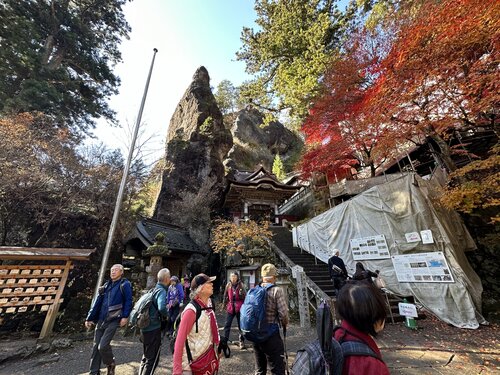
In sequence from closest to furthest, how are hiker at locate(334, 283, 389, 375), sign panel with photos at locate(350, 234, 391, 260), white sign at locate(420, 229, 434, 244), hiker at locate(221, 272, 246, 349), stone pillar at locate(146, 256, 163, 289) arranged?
hiker at locate(334, 283, 389, 375) < hiker at locate(221, 272, 246, 349) < white sign at locate(420, 229, 434, 244) < sign panel with photos at locate(350, 234, 391, 260) < stone pillar at locate(146, 256, 163, 289)

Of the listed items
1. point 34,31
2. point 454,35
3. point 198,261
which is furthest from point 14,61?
point 454,35

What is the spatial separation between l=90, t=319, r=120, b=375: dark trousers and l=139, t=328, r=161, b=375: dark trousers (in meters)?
0.66

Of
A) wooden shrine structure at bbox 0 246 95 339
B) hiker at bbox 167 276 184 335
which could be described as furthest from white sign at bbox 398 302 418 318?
wooden shrine structure at bbox 0 246 95 339

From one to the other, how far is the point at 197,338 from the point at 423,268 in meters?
7.58

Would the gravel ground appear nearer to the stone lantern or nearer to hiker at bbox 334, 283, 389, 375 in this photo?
the stone lantern

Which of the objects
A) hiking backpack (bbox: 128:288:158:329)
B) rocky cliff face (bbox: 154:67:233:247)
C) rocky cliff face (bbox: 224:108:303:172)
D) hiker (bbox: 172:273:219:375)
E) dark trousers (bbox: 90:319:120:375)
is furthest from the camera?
rocky cliff face (bbox: 224:108:303:172)

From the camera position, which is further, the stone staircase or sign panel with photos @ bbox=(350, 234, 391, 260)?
sign panel with photos @ bbox=(350, 234, 391, 260)

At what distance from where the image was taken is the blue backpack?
9.05ft

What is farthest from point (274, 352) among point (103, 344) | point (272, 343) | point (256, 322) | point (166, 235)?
point (166, 235)

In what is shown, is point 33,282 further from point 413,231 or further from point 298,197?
point 298,197

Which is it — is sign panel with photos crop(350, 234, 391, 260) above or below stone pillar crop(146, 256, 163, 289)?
above

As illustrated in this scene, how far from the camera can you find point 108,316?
3.73 meters

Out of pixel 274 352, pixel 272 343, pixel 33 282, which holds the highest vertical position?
pixel 33 282

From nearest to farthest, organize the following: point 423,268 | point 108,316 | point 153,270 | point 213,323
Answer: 1. point 213,323
2. point 108,316
3. point 423,268
4. point 153,270
